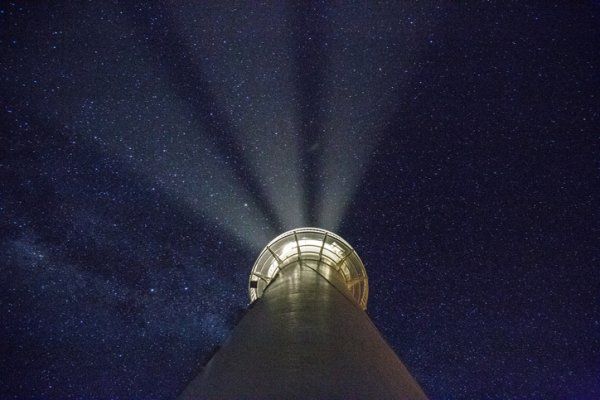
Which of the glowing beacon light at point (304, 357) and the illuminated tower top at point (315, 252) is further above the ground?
the illuminated tower top at point (315, 252)

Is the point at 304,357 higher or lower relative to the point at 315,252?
lower

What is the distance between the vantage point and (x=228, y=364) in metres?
3.23

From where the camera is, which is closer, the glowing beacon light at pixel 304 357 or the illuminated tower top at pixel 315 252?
the glowing beacon light at pixel 304 357

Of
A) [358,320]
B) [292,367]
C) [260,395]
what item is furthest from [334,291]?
[260,395]

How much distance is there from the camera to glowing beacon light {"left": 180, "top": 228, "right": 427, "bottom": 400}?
2680mm

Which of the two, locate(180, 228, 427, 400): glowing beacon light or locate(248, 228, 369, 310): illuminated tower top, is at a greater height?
locate(248, 228, 369, 310): illuminated tower top

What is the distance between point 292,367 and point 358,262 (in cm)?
725

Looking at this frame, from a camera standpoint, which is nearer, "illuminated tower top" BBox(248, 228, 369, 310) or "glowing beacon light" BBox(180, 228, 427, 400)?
"glowing beacon light" BBox(180, 228, 427, 400)

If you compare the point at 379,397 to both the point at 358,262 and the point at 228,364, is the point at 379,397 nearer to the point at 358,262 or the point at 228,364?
the point at 228,364

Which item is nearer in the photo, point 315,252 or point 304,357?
point 304,357

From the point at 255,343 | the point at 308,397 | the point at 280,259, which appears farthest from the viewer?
the point at 280,259

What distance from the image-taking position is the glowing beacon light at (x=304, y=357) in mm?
2680

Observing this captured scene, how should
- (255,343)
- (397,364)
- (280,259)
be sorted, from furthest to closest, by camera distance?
(280,259)
(397,364)
(255,343)

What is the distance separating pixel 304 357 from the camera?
3008mm
